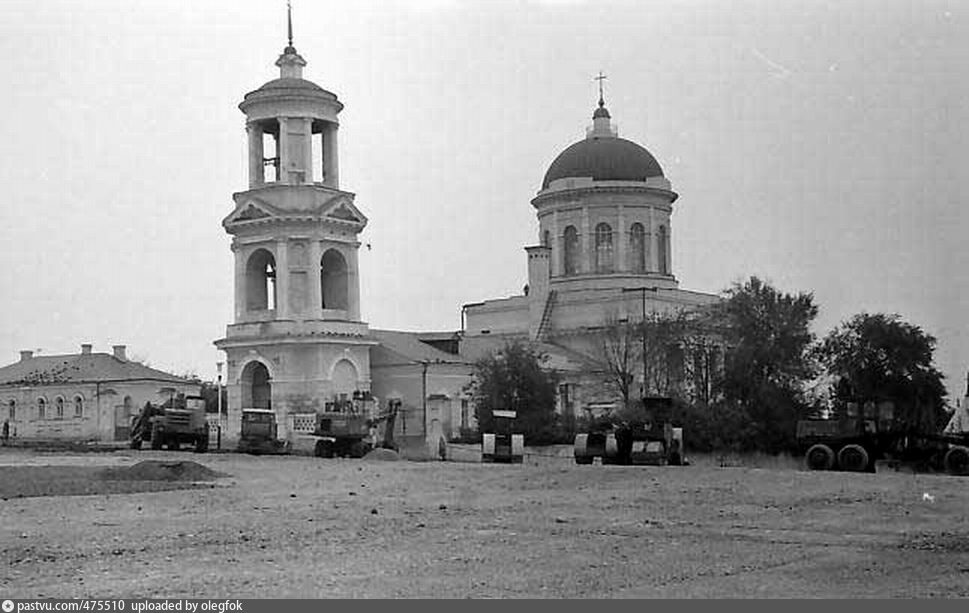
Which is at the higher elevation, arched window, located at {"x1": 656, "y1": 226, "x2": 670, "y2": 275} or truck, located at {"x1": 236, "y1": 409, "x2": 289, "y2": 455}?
arched window, located at {"x1": 656, "y1": 226, "x2": 670, "y2": 275}

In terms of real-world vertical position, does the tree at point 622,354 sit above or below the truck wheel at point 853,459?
above

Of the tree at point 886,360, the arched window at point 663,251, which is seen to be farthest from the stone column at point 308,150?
the tree at point 886,360

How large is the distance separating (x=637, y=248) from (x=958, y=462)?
38.9 meters

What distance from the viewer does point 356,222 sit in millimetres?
67750

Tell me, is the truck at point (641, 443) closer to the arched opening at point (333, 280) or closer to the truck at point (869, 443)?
the truck at point (869, 443)

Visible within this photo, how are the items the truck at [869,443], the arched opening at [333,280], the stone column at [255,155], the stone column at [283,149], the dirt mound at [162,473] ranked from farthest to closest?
the arched opening at [333,280] < the stone column at [255,155] < the stone column at [283,149] < the truck at [869,443] < the dirt mound at [162,473]

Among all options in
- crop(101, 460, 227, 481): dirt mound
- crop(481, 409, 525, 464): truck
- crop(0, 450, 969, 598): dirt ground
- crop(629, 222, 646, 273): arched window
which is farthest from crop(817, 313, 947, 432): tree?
crop(101, 460, 227, 481): dirt mound

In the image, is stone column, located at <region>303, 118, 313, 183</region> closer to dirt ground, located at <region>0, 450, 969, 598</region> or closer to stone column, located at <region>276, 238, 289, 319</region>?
stone column, located at <region>276, 238, 289, 319</region>

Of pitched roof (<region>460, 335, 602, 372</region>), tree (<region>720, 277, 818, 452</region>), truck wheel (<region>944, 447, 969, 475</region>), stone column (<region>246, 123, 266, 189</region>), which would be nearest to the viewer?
truck wheel (<region>944, 447, 969, 475</region>)

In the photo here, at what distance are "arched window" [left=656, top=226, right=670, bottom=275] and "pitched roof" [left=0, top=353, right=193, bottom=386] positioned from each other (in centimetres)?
2618

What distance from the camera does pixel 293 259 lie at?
6594 centimetres

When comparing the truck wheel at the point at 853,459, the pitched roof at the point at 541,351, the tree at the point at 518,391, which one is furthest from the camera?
the pitched roof at the point at 541,351

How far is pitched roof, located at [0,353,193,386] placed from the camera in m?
76.1

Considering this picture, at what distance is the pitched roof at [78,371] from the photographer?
250 ft
